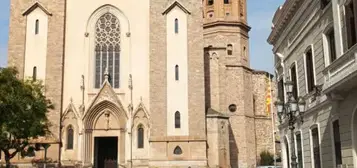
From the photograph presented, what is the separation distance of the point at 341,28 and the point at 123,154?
23.7 metres

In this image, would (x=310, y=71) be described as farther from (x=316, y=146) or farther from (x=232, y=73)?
(x=232, y=73)

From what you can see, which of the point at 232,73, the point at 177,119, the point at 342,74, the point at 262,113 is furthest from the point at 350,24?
the point at 262,113

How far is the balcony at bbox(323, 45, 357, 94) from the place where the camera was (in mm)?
12711

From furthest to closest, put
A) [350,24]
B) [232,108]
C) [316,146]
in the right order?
[232,108]
[316,146]
[350,24]

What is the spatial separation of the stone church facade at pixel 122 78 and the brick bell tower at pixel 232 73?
4.75m

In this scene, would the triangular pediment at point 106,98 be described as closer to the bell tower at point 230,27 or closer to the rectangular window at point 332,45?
the bell tower at point 230,27

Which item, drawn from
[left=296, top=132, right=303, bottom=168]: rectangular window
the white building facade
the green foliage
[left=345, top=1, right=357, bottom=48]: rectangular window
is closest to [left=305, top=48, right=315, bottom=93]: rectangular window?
the white building facade

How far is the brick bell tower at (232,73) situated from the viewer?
4197 cm

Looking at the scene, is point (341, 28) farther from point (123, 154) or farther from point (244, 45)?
point (244, 45)

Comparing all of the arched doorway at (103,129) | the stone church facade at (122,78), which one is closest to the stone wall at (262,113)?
the stone church facade at (122,78)

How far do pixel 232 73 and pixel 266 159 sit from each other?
949 cm


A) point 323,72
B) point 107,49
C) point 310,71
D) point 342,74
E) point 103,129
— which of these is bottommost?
point 103,129

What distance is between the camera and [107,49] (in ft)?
121

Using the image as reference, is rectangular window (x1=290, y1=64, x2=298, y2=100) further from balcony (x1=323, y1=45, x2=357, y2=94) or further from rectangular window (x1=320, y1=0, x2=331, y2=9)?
balcony (x1=323, y1=45, x2=357, y2=94)
